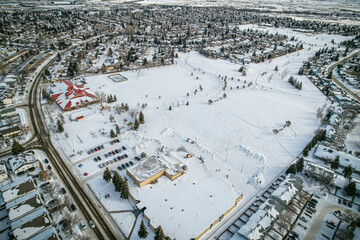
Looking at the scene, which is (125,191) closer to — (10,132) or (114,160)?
(114,160)

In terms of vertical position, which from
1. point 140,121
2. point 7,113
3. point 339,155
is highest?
point 7,113

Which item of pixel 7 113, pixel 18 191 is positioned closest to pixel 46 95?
→ pixel 7 113

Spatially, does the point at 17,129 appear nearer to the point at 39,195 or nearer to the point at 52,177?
the point at 52,177

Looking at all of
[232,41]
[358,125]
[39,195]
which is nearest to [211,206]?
[39,195]

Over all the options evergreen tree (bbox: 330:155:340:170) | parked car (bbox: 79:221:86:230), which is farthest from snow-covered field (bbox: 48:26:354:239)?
evergreen tree (bbox: 330:155:340:170)

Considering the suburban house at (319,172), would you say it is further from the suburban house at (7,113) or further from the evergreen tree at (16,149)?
the suburban house at (7,113)

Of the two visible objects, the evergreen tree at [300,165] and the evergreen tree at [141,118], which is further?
the evergreen tree at [141,118]

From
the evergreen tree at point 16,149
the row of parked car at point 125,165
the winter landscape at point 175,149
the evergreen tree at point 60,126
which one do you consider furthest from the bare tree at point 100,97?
the row of parked car at point 125,165
